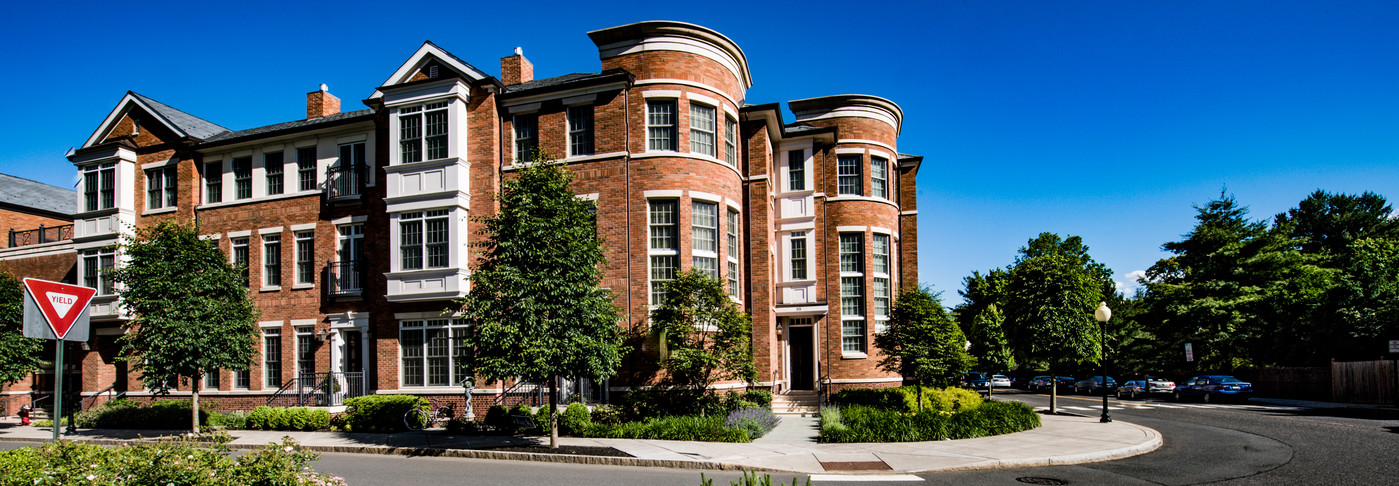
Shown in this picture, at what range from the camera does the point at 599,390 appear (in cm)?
2162

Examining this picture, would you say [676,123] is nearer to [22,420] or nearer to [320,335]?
[320,335]

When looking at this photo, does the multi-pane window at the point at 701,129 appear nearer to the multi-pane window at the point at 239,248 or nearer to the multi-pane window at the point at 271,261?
Result: the multi-pane window at the point at 271,261

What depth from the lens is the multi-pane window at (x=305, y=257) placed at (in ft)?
83.1

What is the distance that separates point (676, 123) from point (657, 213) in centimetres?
249

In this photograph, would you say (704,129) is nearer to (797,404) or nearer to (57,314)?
(797,404)

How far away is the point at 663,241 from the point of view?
72.5 feet

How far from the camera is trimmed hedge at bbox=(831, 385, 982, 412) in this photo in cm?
2511

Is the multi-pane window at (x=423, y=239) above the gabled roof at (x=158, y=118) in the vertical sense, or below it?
below

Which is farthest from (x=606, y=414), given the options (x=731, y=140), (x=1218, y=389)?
(x=1218, y=389)

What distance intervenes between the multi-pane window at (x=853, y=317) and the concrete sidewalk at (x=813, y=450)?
8966mm

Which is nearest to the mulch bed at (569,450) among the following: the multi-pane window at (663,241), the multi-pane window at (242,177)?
the multi-pane window at (663,241)

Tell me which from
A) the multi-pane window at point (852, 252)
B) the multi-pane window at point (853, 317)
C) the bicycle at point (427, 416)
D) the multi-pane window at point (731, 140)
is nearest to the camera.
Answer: the bicycle at point (427, 416)

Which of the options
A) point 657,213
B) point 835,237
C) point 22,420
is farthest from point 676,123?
point 22,420

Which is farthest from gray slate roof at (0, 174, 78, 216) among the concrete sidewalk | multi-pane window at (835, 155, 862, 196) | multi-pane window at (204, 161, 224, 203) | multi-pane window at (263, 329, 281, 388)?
multi-pane window at (835, 155, 862, 196)
